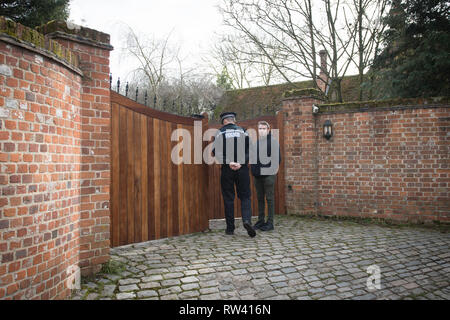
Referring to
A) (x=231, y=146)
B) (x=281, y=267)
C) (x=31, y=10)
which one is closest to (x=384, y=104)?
(x=231, y=146)

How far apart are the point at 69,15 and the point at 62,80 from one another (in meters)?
11.3

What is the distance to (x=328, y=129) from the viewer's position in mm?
6328

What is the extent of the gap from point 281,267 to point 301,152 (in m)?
3.63

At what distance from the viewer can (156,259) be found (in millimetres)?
3623

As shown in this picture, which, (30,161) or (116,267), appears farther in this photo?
(116,267)

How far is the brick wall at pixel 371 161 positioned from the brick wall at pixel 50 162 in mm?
4455

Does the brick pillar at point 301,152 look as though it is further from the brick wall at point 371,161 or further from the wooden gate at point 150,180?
the wooden gate at point 150,180

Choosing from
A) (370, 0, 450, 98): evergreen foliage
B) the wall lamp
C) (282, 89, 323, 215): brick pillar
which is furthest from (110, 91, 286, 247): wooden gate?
(370, 0, 450, 98): evergreen foliage

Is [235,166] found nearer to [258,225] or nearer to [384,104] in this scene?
[258,225]

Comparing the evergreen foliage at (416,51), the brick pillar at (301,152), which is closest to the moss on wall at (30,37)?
the brick pillar at (301,152)

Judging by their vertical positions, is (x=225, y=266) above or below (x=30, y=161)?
below

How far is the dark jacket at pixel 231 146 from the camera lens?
4.94 metres
